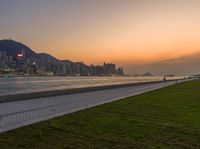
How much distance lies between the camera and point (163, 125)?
29.9ft

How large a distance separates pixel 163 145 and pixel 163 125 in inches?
102

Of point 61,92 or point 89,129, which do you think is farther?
point 61,92

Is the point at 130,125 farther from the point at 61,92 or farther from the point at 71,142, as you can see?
the point at 61,92

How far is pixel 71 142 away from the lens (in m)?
6.72

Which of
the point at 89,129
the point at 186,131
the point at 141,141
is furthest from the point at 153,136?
the point at 89,129

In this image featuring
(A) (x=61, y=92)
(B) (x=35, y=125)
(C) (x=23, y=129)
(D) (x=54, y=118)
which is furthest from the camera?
(A) (x=61, y=92)

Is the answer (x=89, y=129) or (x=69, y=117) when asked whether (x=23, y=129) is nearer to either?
(x=89, y=129)

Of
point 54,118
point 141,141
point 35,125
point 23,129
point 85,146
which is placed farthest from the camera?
point 54,118

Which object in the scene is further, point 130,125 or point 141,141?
point 130,125

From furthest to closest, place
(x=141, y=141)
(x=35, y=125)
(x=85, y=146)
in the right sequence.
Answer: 1. (x=35, y=125)
2. (x=141, y=141)
3. (x=85, y=146)

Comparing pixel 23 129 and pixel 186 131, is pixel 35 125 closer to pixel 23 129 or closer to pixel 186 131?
pixel 23 129

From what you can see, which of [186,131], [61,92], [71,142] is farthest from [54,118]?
[61,92]

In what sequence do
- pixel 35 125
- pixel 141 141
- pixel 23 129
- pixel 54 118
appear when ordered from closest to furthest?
1. pixel 141 141
2. pixel 23 129
3. pixel 35 125
4. pixel 54 118

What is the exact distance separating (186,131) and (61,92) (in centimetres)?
1547
